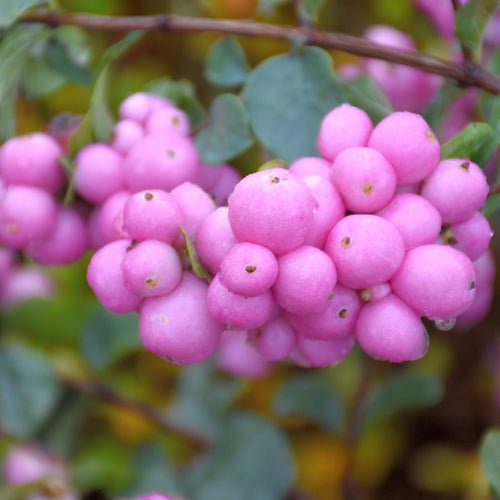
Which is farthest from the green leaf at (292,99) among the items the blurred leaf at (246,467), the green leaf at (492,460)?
the blurred leaf at (246,467)

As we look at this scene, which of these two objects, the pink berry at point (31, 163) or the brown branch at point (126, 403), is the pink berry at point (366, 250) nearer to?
the pink berry at point (31, 163)

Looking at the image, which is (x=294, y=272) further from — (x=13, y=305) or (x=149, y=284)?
(x=13, y=305)

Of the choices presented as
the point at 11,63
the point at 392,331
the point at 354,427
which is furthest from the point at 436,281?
the point at 354,427

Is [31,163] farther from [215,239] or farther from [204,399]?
[204,399]

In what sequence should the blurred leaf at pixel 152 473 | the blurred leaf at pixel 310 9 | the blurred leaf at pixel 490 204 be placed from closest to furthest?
the blurred leaf at pixel 490 204 < the blurred leaf at pixel 310 9 < the blurred leaf at pixel 152 473

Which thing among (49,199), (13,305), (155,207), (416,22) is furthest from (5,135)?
(416,22)

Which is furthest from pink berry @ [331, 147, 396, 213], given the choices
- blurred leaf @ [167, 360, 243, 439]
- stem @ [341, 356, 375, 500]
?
blurred leaf @ [167, 360, 243, 439]
